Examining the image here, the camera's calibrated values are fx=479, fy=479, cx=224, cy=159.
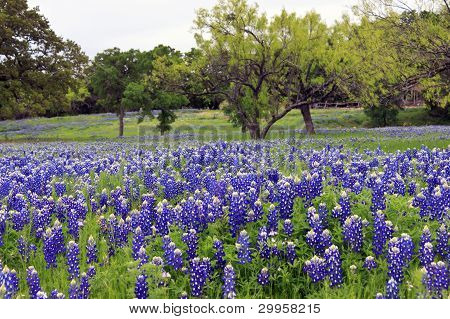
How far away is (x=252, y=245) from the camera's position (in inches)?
191

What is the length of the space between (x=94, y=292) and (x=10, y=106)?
36161mm

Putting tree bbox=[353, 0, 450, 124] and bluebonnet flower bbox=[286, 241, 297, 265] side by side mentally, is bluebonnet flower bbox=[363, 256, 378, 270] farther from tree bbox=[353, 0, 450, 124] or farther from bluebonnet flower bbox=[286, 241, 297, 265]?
tree bbox=[353, 0, 450, 124]

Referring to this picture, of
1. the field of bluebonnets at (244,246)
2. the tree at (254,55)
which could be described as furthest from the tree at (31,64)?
the field of bluebonnets at (244,246)

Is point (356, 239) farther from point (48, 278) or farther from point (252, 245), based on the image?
point (48, 278)

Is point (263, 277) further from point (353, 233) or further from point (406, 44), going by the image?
point (406, 44)

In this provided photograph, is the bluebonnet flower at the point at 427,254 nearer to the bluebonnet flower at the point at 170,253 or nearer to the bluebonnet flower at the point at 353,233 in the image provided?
the bluebonnet flower at the point at 353,233

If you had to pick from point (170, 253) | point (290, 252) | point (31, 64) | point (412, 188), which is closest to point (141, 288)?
Result: point (170, 253)

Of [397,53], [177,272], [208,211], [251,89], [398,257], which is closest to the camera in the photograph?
[398,257]

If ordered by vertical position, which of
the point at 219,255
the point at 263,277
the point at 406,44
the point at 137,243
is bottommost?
the point at 263,277

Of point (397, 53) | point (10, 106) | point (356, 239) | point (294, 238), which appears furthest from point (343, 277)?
point (10, 106)

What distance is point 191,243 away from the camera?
458 cm

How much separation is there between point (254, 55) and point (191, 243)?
76.1 feet

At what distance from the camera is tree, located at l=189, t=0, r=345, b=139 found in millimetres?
26219

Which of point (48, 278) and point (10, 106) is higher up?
point (10, 106)
